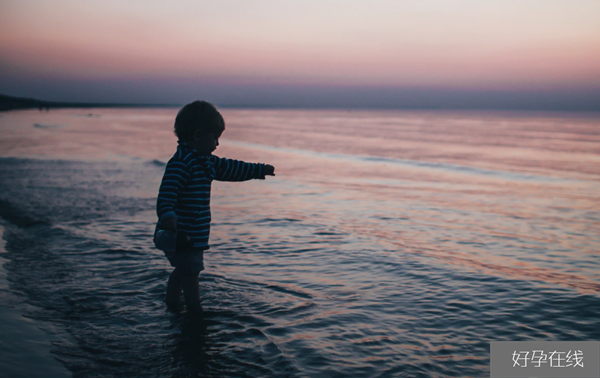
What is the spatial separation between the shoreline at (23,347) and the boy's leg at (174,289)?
100 centimetres

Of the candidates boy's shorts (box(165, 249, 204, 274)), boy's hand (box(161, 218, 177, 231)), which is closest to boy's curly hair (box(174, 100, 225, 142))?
boy's hand (box(161, 218, 177, 231))

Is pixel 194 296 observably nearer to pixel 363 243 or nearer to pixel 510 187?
pixel 363 243

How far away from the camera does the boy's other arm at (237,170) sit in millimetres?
4148

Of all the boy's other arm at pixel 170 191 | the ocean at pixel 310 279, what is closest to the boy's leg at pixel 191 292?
the ocean at pixel 310 279

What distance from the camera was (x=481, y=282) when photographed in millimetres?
5516

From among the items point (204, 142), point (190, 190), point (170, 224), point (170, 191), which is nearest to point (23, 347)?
point (170, 224)

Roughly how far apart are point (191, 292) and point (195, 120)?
59.2 inches

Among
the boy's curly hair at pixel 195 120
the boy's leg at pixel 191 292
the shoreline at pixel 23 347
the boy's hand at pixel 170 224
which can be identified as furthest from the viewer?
the boy's leg at pixel 191 292

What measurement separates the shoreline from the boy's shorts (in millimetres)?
1116

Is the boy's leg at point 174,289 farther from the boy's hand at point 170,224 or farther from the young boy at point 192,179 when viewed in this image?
the boy's hand at point 170,224

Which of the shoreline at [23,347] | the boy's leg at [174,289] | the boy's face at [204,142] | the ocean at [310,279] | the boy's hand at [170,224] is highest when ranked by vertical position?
the boy's face at [204,142]

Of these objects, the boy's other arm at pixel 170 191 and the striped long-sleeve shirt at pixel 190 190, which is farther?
the striped long-sleeve shirt at pixel 190 190

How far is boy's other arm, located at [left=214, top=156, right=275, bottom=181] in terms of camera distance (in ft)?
13.6

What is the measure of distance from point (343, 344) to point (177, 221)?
164 cm
